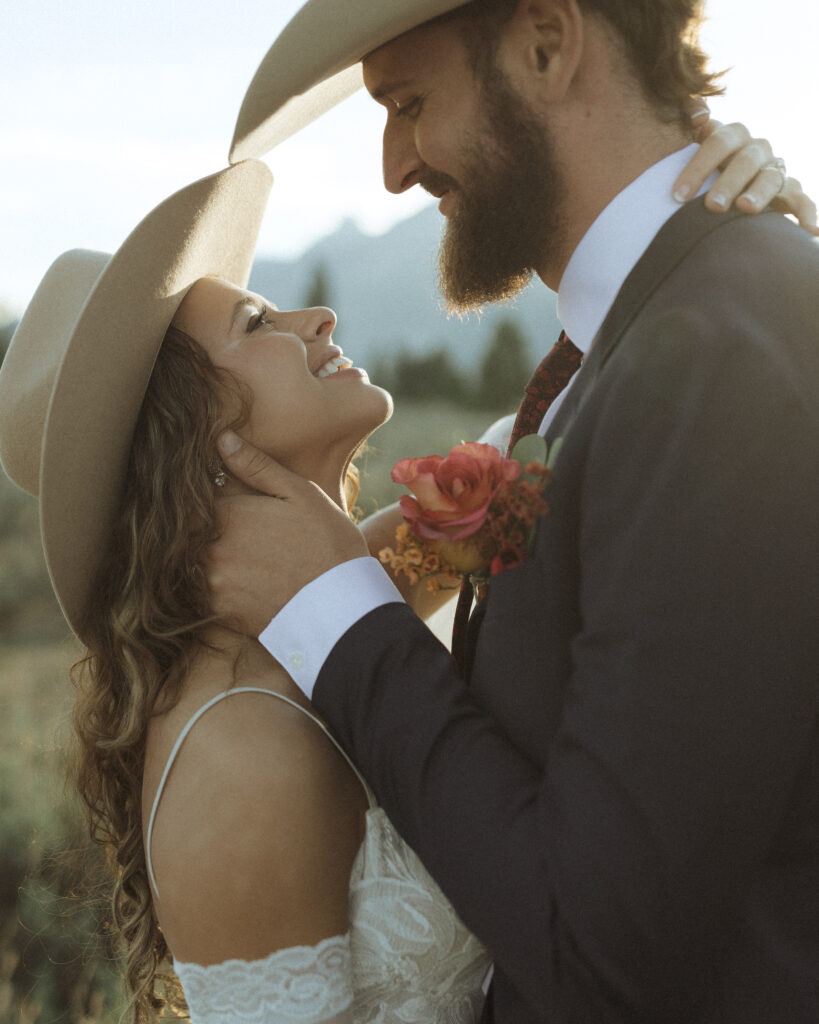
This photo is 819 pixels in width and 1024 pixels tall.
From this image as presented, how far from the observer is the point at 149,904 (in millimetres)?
2438

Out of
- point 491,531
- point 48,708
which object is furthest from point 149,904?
point 48,708

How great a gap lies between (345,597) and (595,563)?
1.74 feet

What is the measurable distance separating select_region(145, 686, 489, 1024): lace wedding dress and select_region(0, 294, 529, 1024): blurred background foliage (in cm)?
98

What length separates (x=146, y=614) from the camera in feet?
7.27

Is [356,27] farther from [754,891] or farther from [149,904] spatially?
[149,904]

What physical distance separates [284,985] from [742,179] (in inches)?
69.1

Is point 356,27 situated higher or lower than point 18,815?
higher

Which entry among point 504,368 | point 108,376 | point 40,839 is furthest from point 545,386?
point 504,368

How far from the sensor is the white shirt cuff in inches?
69.3

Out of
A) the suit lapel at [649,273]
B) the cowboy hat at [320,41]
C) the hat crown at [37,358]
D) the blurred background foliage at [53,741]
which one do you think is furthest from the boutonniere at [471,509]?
the blurred background foliage at [53,741]

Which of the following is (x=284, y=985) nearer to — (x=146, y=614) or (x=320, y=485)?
(x=146, y=614)

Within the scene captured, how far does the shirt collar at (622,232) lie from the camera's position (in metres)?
1.88

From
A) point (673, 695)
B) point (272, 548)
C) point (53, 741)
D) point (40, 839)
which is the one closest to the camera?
point (673, 695)

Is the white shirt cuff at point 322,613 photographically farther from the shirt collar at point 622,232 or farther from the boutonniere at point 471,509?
the shirt collar at point 622,232
